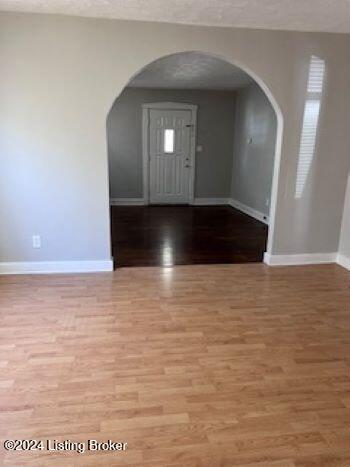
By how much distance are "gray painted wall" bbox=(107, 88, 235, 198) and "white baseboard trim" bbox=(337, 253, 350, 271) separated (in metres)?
4.09

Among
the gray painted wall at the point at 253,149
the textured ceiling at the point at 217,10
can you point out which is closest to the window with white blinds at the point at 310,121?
the textured ceiling at the point at 217,10

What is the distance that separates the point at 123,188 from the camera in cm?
762

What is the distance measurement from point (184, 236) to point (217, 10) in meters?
3.01

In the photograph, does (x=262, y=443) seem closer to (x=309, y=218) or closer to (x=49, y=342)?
(x=49, y=342)

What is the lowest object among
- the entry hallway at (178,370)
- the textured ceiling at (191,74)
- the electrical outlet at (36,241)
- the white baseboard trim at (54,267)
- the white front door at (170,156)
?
the entry hallway at (178,370)

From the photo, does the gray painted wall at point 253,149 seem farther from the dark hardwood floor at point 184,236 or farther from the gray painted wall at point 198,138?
the dark hardwood floor at point 184,236

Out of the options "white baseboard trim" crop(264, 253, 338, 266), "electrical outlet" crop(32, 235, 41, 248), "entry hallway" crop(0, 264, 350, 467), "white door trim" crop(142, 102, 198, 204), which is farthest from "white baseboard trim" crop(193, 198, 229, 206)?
"electrical outlet" crop(32, 235, 41, 248)

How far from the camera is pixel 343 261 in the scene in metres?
4.05

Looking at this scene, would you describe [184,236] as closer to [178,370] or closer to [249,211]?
[249,211]

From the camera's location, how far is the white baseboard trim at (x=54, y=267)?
3.64 meters

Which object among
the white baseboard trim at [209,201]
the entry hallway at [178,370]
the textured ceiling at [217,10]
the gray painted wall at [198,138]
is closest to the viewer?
the entry hallway at [178,370]

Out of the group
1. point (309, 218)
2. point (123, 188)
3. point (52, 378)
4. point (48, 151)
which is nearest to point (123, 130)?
point (123, 188)

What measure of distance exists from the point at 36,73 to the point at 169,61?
6.91 ft

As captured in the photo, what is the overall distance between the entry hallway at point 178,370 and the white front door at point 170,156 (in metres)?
4.46
